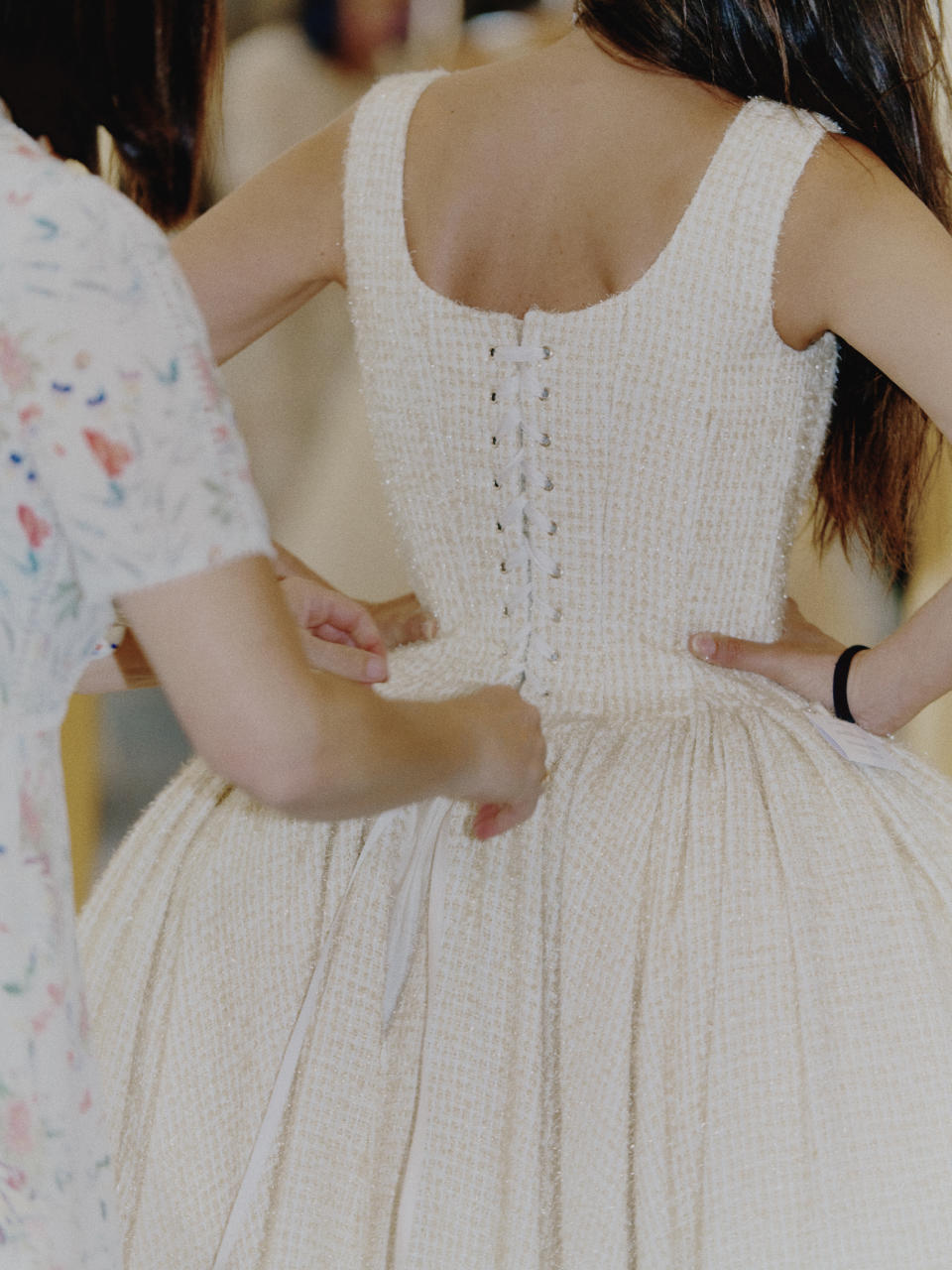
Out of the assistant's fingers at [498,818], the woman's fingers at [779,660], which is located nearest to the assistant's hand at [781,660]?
the woman's fingers at [779,660]

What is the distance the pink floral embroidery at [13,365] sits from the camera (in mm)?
605

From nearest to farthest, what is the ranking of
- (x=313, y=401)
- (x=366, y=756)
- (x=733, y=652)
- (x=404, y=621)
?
(x=366, y=756) < (x=733, y=652) < (x=404, y=621) < (x=313, y=401)

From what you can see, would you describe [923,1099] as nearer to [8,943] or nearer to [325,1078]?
[325,1078]

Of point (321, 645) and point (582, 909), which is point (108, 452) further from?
point (582, 909)

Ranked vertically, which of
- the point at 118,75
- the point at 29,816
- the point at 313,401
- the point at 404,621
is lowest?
the point at 313,401

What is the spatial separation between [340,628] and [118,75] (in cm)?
34

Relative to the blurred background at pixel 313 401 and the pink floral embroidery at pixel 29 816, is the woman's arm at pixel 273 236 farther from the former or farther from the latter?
the blurred background at pixel 313 401

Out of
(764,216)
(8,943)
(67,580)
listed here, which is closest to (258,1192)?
(8,943)

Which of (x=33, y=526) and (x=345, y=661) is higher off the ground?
(x=33, y=526)

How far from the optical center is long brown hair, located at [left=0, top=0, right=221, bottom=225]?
0.80 metres

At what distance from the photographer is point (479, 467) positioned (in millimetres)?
1044

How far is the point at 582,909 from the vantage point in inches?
37.4

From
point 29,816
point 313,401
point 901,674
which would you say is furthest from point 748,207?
point 313,401

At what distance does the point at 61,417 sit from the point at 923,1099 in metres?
0.59
